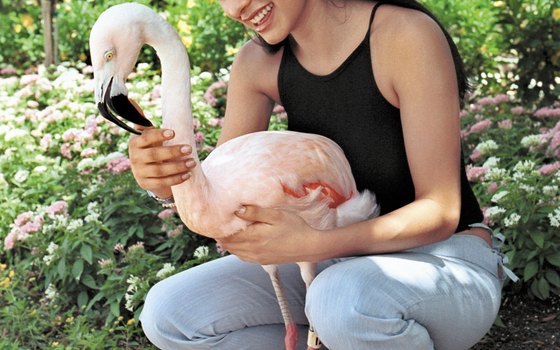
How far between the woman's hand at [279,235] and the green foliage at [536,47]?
9.28ft

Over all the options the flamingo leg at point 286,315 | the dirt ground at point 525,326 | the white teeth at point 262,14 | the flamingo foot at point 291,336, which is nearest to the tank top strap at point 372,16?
the white teeth at point 262,14

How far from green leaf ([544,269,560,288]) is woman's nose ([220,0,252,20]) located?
1.55m

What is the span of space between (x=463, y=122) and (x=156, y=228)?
1.60m

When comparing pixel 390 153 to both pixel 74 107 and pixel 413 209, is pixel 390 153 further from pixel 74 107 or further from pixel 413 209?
pixel 74 107

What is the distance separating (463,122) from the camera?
13.6 feet

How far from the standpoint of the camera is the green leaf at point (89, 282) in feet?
10.7

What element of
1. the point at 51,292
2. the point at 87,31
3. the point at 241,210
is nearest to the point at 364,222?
the point at 241,210

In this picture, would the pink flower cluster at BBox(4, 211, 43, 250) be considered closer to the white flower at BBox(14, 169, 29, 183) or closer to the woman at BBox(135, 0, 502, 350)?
the white flower at BBox(14, 169, 29, 183)

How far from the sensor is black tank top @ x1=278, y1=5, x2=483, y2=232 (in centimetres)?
227

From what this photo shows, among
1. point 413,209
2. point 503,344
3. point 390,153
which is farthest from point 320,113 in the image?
point 503,344

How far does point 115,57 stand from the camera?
1.91 m

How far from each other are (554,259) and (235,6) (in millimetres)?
1551

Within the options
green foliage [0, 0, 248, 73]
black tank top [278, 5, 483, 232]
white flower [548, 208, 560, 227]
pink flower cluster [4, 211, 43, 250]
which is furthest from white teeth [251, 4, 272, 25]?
green foliage [0, 0, 248, 73]

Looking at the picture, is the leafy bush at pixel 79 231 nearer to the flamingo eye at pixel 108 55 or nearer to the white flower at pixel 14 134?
the white flower at pixel 14 134
